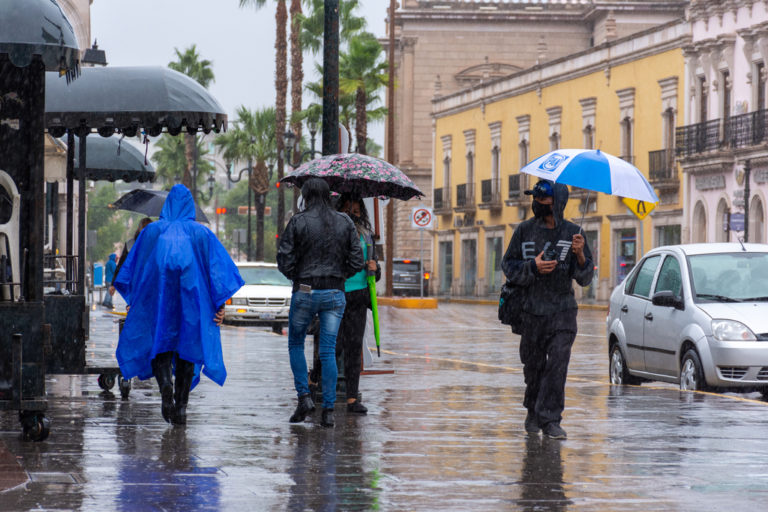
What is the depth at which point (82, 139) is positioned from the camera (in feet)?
46.1

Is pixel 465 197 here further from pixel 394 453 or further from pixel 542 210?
pixel 394 453

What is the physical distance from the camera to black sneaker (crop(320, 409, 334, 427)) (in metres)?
10.8

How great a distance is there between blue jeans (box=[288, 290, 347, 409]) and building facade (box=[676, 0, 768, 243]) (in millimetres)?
33625

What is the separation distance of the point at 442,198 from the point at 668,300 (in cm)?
5922

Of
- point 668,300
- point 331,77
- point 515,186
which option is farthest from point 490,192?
point 331,77

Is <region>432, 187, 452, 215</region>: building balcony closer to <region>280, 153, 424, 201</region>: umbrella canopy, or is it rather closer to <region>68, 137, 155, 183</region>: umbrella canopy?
<region>68, 137, 155, 183</region>: umbrella canopy

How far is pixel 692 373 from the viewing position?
48.0ft

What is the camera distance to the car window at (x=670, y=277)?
15.1m

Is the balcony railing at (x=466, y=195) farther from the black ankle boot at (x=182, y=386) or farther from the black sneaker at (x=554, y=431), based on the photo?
the black sneaker at (x=554, y=431)

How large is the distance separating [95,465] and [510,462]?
2546 millimetres

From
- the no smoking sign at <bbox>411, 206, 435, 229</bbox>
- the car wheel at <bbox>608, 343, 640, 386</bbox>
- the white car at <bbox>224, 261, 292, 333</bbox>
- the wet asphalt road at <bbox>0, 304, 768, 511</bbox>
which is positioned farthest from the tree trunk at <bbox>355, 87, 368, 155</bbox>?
the wet asphalt road at <bbox>0, 304, 768, 511</bbox>

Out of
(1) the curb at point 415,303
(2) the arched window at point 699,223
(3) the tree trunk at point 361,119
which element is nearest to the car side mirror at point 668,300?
(1) the curb at point 415,303

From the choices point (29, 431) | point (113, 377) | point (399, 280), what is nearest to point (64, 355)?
point (113, 377)

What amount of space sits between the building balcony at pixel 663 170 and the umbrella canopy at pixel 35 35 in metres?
42.6
